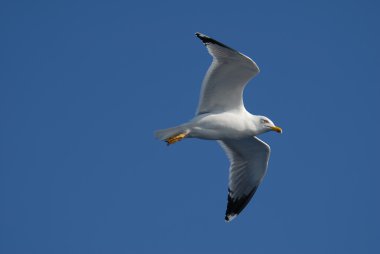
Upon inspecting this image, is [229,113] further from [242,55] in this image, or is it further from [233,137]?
[242,55]

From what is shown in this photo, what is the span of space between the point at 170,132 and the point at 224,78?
1.27 meters

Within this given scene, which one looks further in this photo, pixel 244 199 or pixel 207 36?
pixel 244 199

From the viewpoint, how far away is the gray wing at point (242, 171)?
44.0 feet

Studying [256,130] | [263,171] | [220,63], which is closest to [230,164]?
[263,171]

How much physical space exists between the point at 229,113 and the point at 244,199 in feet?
7.28

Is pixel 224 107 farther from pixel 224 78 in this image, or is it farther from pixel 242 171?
pixel 242 171

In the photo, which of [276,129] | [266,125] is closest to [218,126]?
[266,125]

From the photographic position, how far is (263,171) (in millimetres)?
13539

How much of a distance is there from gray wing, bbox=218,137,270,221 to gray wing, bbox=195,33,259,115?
1.23m

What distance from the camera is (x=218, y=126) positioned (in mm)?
12125

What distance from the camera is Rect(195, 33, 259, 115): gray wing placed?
1155 centimetres

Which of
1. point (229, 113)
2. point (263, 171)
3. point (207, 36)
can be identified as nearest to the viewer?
point (207, 36)

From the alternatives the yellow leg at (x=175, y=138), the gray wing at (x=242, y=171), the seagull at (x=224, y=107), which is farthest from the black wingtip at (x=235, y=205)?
the yellow leg at (x=175, y=138)

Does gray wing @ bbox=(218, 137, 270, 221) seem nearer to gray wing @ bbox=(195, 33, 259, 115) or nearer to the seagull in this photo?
the seagull
